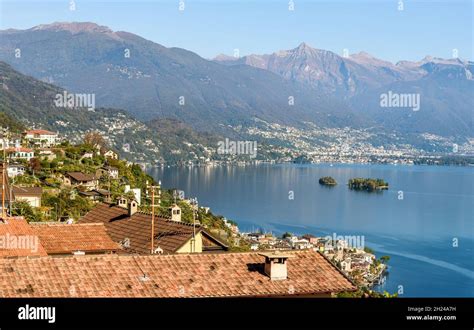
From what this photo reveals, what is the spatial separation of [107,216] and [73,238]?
95.1 inches

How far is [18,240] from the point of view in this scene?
762 centimetres

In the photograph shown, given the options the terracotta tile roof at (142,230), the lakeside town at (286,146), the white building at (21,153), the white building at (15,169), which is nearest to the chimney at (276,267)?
the terracotta tile roof at (142,230)

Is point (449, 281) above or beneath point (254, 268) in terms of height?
beneath

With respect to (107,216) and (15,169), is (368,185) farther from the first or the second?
(107,216)

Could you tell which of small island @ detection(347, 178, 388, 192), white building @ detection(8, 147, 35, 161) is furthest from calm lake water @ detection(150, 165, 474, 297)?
white building @ detection(8, 147, 35, 161)

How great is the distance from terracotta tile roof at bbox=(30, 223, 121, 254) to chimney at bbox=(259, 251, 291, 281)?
12.5ft

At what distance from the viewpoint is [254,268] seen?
5.34m

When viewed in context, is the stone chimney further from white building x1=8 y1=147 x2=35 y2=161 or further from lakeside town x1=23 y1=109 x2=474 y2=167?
lakeside town x1=23 y1=109 x2=474 y2=167

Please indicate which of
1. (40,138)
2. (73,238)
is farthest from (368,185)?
(73,238)

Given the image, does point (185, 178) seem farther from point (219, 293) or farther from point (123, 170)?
point (219, 293)

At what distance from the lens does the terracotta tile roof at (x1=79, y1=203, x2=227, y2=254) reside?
8.91 meters
